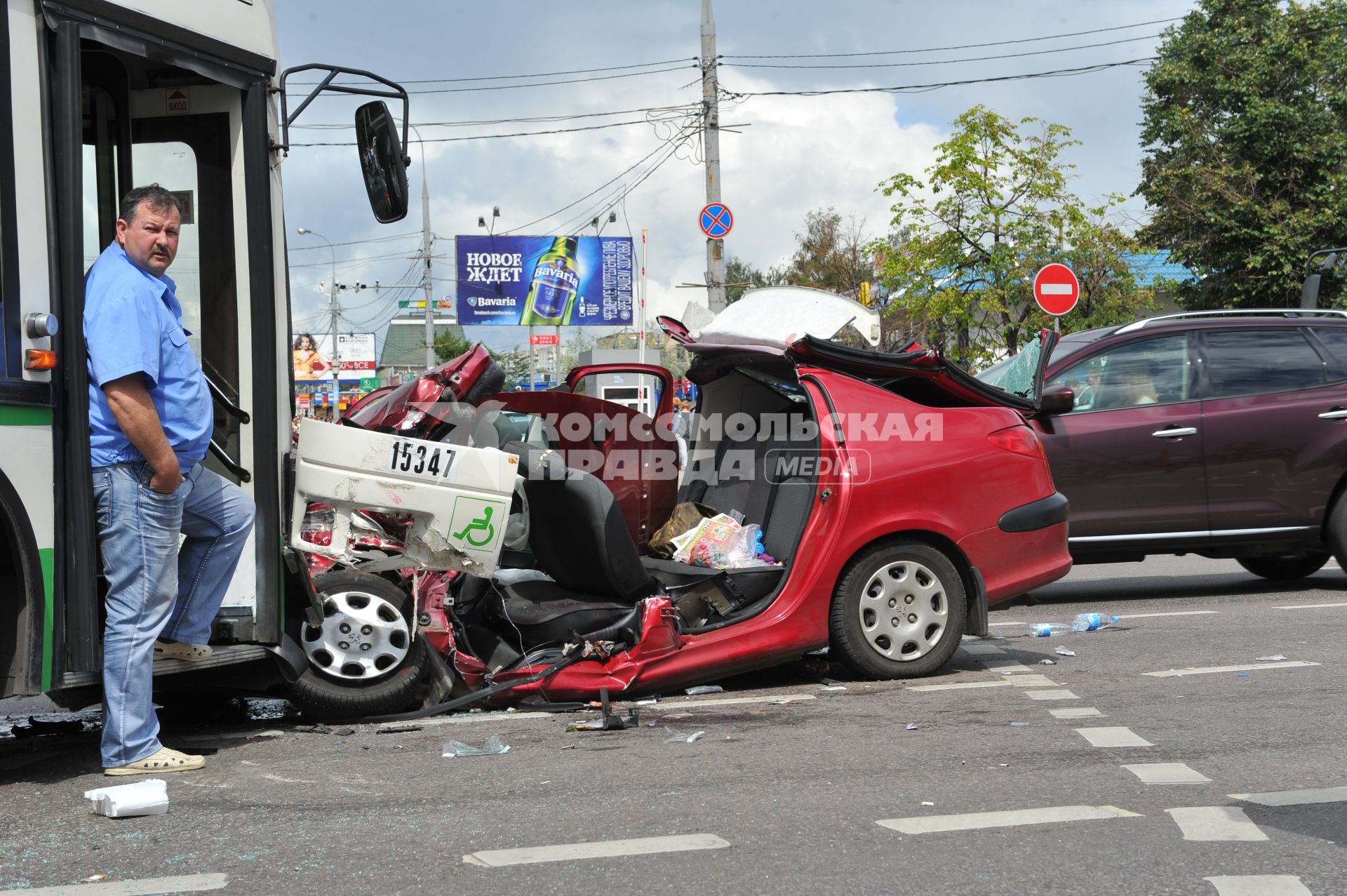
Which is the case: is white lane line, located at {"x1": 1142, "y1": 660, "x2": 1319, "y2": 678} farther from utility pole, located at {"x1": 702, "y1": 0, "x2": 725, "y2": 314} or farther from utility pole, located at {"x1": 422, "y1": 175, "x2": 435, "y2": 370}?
utility pole, located at {"x1": 422, "y1": 175, "x2": 435, "y2": 370}

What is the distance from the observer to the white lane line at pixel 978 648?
712 centimetres

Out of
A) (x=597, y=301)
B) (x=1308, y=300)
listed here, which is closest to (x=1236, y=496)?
(x=1308, y=300)

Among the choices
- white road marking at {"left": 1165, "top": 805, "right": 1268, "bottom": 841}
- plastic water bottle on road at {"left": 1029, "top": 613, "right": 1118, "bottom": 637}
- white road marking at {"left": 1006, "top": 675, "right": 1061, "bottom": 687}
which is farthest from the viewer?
plastic water bottle on road at {"left": 1029, "top": 613, "right": 1118, "bottom": 637}

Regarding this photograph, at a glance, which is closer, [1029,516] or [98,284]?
[98,284]

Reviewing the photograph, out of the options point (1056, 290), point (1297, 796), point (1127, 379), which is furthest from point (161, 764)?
point (1056, 290)

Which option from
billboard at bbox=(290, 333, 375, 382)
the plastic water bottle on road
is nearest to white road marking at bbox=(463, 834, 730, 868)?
the plastic water bottle on road

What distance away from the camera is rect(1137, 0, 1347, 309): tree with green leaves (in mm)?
27578

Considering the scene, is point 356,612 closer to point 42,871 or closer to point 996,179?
point 42,871

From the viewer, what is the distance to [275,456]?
5.16 m

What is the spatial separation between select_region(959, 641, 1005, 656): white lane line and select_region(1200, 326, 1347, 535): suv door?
260 cm

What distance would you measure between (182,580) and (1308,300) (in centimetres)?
1658

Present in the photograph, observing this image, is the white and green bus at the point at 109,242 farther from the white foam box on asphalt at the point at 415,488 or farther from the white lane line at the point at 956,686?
the white lane line at the point at 956,686

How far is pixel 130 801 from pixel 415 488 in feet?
5.63

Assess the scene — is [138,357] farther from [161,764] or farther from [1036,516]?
[1036,516]
